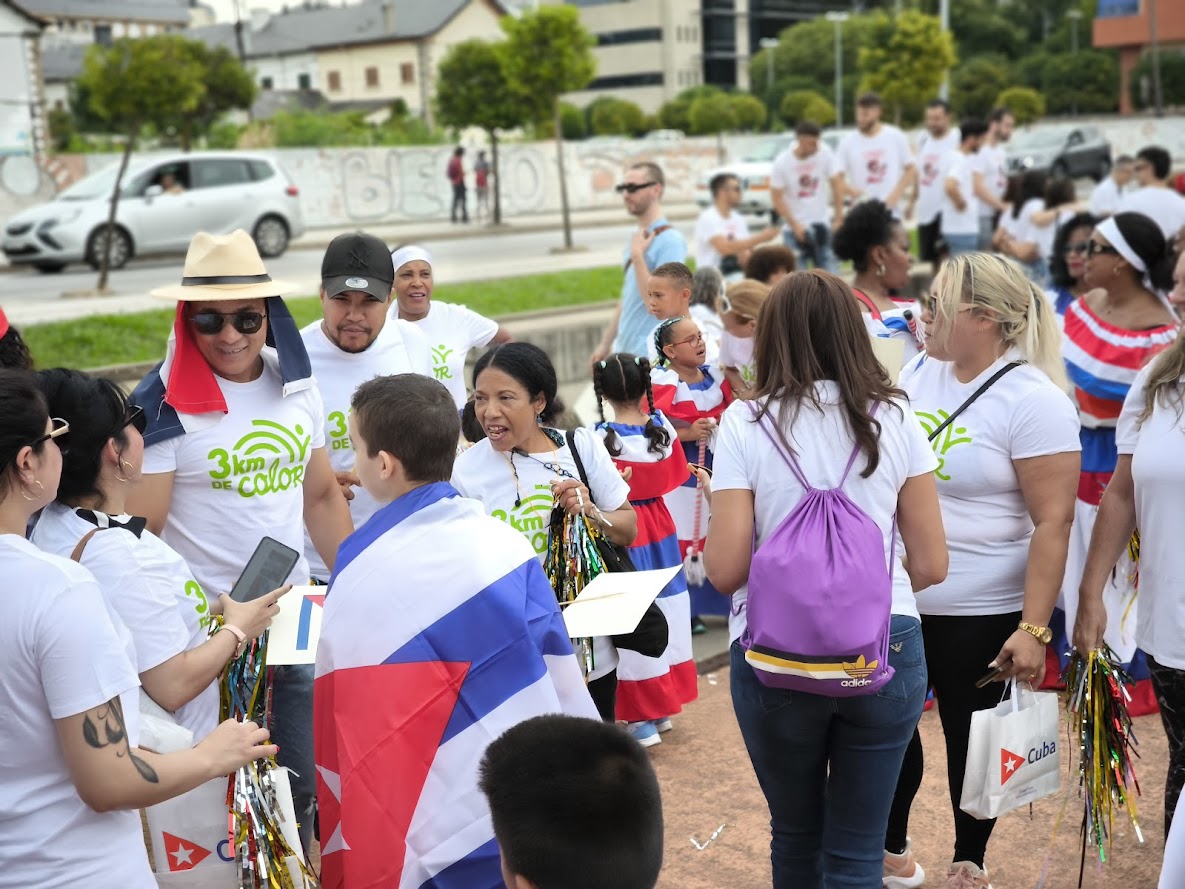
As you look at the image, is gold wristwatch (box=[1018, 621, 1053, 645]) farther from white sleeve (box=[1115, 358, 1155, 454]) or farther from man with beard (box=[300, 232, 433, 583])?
man with beard (box=[300, 232, 433, 583])

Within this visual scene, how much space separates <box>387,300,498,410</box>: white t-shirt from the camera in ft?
18.4

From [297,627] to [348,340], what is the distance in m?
1.60

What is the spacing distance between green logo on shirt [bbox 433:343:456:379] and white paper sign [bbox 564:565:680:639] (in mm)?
2218

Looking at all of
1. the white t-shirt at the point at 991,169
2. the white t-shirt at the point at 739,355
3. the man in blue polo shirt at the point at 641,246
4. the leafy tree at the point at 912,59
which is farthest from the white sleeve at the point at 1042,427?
the leafy tree at the point at 912,59

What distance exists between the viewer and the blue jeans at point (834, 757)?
302cm

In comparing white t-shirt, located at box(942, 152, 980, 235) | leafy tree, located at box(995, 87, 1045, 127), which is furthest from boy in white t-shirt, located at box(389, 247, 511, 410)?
leafy tree, located at box(995, 87, 1045, 127)

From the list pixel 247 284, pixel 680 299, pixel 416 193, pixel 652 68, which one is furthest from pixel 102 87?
pixel 652 68

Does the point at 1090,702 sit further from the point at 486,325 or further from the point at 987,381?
the point at 486,325

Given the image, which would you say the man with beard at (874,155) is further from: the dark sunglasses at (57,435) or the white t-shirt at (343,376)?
the dark sunglasses at (57,435)

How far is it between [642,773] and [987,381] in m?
2.05

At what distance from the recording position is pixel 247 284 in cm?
380

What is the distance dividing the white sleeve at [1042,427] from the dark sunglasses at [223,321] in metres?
2.24

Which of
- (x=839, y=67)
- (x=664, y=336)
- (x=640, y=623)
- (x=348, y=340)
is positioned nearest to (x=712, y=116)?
(x=839, y=67)

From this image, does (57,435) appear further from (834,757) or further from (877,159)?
(877,159)
